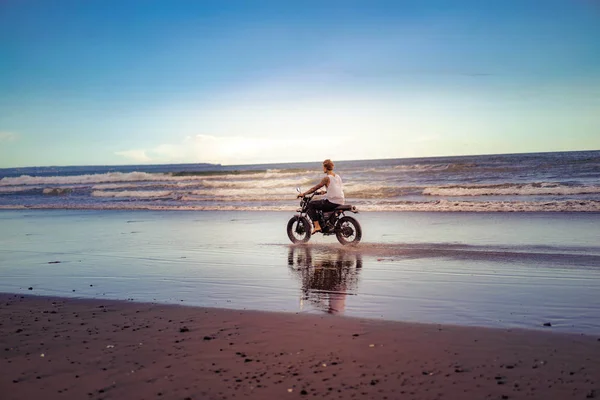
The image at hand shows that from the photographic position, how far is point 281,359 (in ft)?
14.7

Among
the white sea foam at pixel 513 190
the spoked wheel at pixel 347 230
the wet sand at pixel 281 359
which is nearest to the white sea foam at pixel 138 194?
the white sea foam at pixel 513 190

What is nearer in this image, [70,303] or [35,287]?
Result: [70,303]

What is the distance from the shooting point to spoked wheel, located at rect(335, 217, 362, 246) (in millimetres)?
12188

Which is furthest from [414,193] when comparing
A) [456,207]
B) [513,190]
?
[456,207]

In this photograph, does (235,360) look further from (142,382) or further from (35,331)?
(35,331)

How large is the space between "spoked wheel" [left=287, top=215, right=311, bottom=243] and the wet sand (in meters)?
6.73

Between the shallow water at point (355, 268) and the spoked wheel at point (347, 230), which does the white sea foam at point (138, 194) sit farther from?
the spoked wheel at point (347, 230)

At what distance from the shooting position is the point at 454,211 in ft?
61.4

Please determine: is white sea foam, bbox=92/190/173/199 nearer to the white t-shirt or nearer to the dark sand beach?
the dark sand beach

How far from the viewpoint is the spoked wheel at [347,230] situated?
12188mm

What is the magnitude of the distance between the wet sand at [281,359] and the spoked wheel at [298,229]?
673 centimetres

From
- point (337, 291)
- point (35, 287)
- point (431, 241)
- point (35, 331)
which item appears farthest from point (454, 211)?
point (35, 331)

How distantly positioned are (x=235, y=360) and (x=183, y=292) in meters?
3.04

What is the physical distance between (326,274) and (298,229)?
421cm
